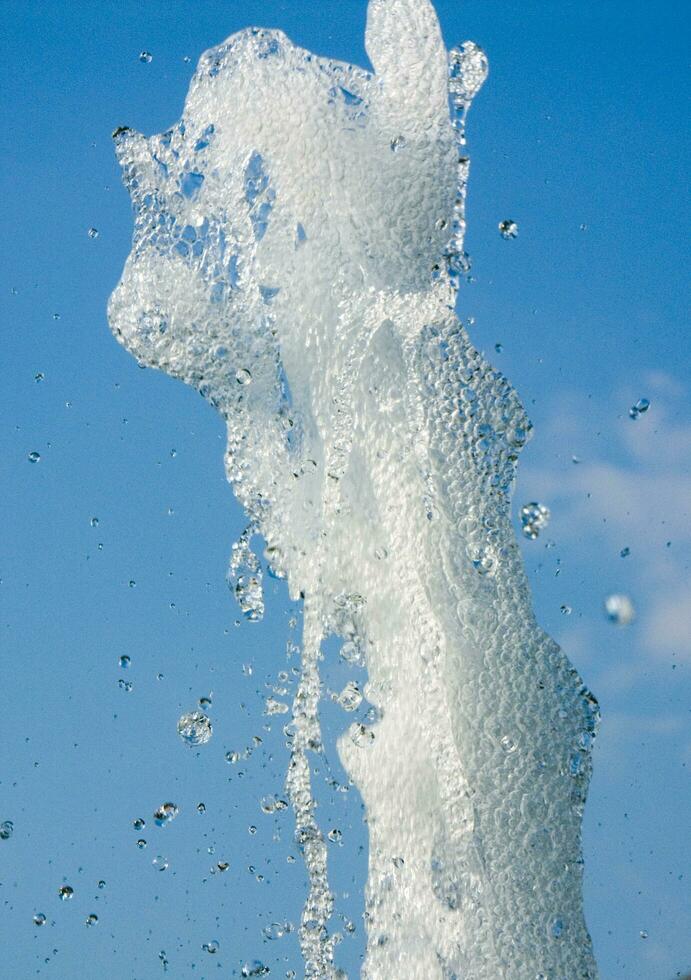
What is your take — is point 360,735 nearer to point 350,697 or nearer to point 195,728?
point 350,697

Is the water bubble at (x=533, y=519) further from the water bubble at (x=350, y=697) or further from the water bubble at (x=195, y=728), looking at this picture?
the water bubble at (x=195, y=728)

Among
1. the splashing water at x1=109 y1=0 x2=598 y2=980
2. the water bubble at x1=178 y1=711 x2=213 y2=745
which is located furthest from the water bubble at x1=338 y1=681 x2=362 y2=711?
the water bubble at x1=178 y1=711 x2=213 y2=745

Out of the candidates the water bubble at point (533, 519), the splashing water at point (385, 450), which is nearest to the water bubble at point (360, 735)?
the splashing water at point (385, 450)

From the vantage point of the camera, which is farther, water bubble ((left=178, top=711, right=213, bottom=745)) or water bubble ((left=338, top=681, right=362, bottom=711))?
water bubble ((left=178, top=711, right=213, bottom=745))

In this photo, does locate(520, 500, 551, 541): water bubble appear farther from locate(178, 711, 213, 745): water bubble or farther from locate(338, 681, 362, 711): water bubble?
locate(178, 711, 213, 745): water bubble

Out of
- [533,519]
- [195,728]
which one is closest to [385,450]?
[533,519]
